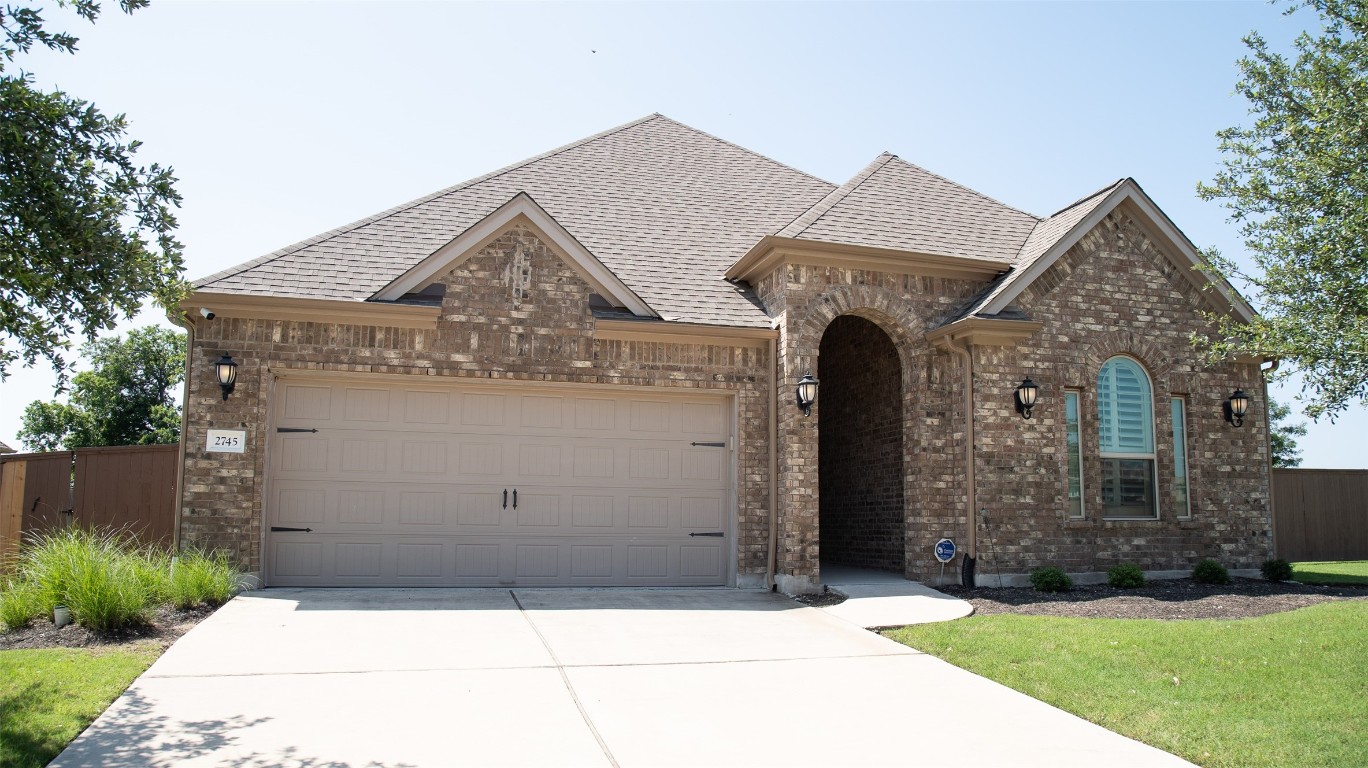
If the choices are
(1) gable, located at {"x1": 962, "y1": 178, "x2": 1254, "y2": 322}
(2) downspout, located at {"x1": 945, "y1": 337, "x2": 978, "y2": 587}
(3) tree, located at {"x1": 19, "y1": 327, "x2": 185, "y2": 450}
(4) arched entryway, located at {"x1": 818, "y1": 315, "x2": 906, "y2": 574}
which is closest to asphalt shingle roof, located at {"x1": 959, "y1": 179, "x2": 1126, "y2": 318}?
(1) gable, located at {"x1": 962, "y1": 178, "x2": 1254, "y2": 322}

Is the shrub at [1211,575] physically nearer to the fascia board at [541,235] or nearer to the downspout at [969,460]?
the downspout at [969,460]

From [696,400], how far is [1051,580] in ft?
16.2

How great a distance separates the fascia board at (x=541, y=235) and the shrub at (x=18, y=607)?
455cm

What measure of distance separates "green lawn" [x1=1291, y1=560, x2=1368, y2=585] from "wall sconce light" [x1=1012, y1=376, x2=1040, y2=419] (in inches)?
186

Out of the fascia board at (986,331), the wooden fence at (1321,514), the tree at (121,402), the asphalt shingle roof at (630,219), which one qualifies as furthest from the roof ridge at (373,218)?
the tree at (121,402)

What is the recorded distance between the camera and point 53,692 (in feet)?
21.4

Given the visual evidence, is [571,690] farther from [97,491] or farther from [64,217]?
[97,491]

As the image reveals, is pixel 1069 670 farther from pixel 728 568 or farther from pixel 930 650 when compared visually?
pixel 728 568

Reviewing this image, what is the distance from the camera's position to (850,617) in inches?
404

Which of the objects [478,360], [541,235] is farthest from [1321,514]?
[478,360]

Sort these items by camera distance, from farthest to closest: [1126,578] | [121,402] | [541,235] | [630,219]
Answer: [121,402], [630,219], [1126,578], [541,235]

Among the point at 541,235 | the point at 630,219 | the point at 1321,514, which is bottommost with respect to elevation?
the point at 1321,514

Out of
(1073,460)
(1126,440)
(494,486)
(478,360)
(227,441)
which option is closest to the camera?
(227,441)

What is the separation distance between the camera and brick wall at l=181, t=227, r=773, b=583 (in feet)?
36.2
